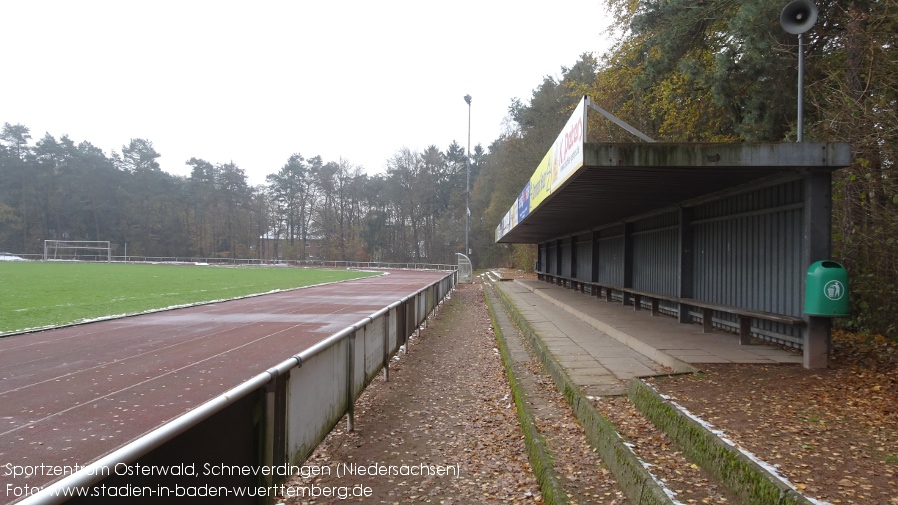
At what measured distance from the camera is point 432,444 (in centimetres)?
576

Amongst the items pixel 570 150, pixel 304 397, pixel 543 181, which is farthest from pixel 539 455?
pixel 543 181

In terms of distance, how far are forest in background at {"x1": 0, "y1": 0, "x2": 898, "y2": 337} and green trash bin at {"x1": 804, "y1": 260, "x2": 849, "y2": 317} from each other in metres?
2.21

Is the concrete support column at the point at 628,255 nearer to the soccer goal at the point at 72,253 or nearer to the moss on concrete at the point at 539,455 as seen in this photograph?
the moss on concrete at the point at 539,455

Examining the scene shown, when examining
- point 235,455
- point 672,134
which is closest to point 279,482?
point 235,455

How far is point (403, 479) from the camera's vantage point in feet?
15.9

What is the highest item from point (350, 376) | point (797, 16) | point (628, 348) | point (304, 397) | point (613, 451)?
point (797, 16)

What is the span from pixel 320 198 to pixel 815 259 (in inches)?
2861

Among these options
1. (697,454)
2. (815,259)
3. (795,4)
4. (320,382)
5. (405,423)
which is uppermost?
(795,4)

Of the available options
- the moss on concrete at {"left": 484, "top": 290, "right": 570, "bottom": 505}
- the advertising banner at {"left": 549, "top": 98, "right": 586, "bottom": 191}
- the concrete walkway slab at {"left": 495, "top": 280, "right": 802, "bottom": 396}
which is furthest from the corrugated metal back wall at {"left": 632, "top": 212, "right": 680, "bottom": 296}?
the moss on concrete at {"left": 484, "top": 290, "right": 570, "bottom": 505}

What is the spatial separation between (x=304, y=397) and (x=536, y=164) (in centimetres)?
3848

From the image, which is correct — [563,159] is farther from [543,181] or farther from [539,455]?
[539,455]

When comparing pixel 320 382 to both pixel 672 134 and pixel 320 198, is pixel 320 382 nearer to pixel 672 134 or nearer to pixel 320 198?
pixel 672 134

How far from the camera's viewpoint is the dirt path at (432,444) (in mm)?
4566

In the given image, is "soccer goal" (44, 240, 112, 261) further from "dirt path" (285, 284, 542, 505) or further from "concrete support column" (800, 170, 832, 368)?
"concrete support column" (800, 170, 832, 368)
